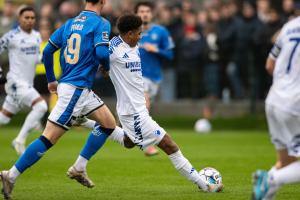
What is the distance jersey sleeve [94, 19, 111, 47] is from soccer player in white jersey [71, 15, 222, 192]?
0.67 ft

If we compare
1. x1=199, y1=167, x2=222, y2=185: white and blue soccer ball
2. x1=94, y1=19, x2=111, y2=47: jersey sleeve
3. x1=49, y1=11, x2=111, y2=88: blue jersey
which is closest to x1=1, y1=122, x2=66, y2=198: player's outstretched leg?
x1=49, y1=11, x2=111, y2=88: blue jersey

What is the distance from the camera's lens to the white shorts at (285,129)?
340 inches

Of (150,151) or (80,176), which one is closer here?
(80,176)

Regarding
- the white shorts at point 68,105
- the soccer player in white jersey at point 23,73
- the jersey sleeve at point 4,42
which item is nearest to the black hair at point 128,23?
→ the white shorts at point 68,105

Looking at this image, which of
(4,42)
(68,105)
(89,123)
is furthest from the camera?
(4,42)

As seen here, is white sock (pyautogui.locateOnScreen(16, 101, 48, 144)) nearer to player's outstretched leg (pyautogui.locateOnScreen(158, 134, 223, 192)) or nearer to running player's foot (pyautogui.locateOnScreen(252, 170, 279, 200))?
player's outstretched leg (pyautogui.locateOnScreen(158, 134, 223, 192))

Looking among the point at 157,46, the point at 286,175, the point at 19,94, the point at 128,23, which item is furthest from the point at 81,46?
the point at 157,46

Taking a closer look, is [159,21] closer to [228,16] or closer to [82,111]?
[228,16]

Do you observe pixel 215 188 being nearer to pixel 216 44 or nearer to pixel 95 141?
pixel 95 141

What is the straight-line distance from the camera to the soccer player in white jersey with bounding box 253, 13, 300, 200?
28.2 feet

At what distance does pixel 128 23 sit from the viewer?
1049 cm

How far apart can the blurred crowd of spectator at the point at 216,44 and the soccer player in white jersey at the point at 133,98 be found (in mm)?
11500

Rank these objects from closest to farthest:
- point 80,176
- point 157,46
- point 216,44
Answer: point 80,176, point 157,46, point 216,44

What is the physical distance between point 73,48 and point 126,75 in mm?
765
